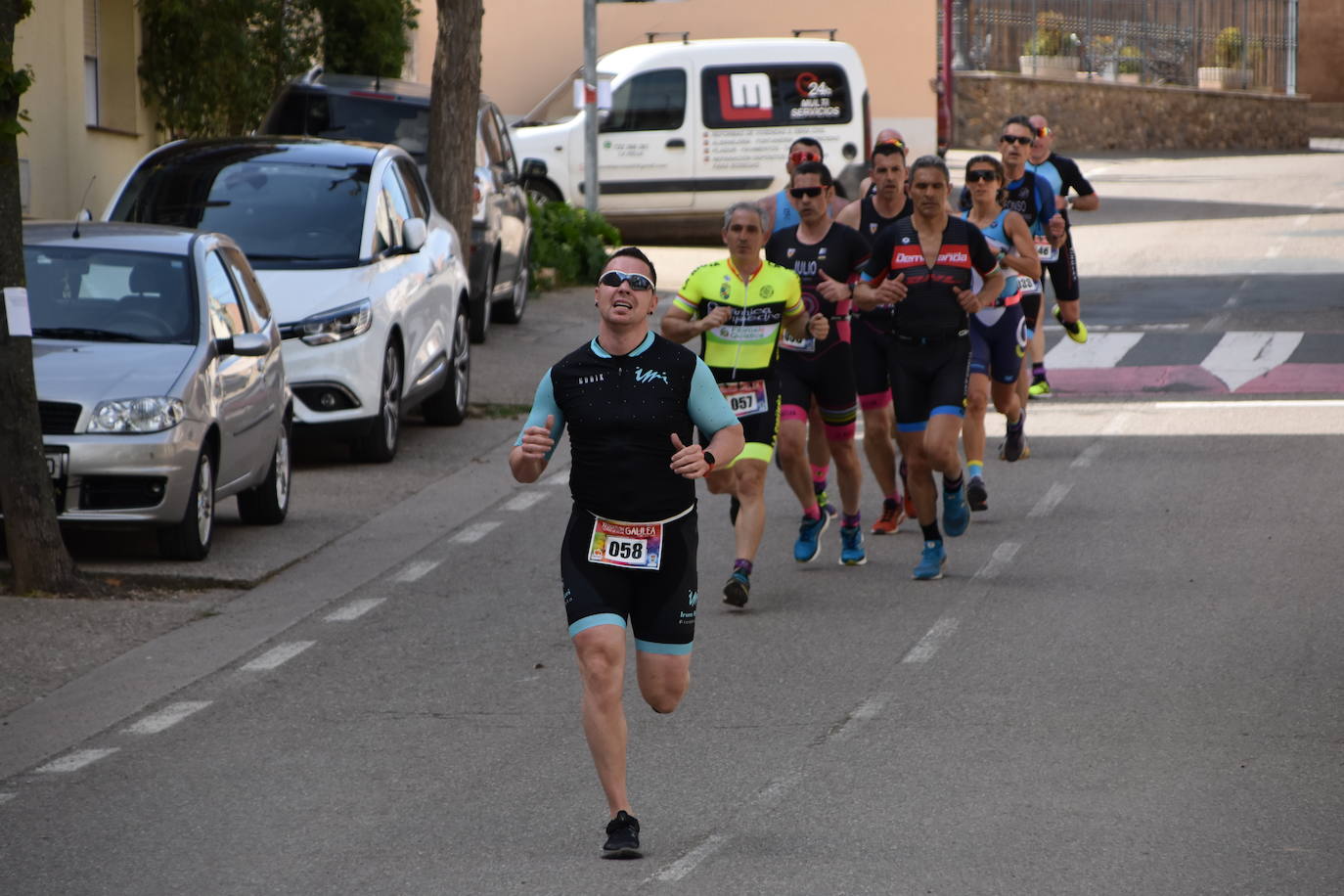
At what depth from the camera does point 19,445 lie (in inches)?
410

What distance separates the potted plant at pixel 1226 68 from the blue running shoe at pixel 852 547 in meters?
42.3

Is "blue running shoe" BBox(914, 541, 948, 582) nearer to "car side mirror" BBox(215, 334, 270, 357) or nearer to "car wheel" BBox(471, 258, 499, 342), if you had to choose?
"car side mirror" BBox(215, 334, 270, 357)

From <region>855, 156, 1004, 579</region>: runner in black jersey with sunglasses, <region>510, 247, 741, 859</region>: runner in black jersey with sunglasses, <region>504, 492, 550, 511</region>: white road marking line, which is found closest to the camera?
<region>510, 247, 741, 859</region>: runner in black jersey with sunglasses

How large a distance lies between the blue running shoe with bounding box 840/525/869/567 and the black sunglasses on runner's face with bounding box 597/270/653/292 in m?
4.98

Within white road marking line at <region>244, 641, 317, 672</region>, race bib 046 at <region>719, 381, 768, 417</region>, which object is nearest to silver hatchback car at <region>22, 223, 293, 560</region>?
white road marking line at <region>244, 641, 317, 672</region>

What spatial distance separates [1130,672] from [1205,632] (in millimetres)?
843

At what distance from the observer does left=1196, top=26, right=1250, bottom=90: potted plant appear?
169 ft

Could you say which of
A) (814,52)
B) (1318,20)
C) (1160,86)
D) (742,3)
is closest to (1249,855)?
(814,52)

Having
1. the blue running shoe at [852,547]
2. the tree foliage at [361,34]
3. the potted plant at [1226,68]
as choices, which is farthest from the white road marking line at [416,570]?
the potted plant at [1226,68]

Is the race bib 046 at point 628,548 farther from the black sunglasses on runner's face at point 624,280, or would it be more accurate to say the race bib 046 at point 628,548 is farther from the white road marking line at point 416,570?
the white road marking line at point 416,570

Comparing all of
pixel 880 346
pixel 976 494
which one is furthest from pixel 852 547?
pixel 976 494

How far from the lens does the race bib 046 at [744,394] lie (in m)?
10.4

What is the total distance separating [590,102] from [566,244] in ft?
5.36

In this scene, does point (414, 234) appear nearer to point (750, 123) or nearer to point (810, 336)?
point (810, 336)
